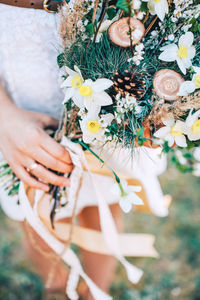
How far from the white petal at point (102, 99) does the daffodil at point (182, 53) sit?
0.52ft

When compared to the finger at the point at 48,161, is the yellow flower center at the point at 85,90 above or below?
above

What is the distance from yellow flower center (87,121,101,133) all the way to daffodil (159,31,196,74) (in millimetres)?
228

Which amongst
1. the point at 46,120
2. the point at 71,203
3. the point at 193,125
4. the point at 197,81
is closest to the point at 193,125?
the point at 193,125

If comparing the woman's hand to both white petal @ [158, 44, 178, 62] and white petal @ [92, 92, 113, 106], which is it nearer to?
white petal @ [92, 92, 113, 106]

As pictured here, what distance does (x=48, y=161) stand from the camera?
1016 millimetres

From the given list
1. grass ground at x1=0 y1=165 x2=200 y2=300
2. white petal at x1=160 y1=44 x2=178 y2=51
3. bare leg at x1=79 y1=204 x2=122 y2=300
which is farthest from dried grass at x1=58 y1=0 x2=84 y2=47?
grass ground at x1=0 y1=165 x2=200 y2=300

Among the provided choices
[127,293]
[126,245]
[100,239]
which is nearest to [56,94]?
[100,239]

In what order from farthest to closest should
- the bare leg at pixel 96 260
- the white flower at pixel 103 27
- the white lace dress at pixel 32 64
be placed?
the bare leg at pixel 96 260
the white lace dress at pixel 32 64
the white flower at pixel 103 27

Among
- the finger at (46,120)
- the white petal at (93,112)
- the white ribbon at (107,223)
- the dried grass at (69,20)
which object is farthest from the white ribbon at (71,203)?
the dried grass at (69,20)

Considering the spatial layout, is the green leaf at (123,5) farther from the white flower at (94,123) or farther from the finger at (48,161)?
the finger at (48,161)

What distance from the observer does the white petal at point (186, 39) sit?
0.72 metres

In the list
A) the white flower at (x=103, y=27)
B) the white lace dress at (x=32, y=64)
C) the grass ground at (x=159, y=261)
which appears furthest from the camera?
the grass ground at (x=159, y=261)

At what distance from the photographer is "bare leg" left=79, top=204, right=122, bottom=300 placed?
1569mm

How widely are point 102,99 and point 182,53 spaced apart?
8.8 inches
